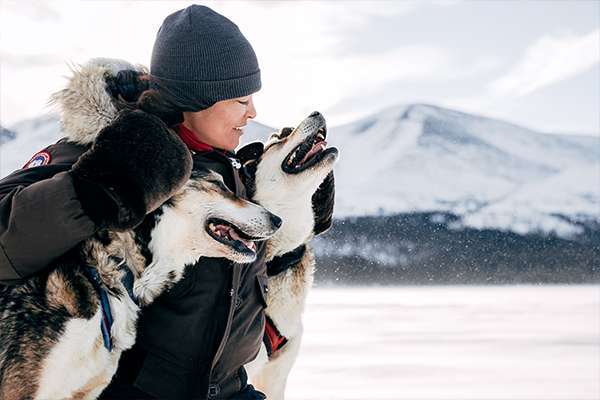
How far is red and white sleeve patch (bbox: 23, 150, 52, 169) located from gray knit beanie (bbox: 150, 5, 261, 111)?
334mm

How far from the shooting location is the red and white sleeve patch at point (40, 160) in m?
1.93

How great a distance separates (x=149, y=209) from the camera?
5.70 ft

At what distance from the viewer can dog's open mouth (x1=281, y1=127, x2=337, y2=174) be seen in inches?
109

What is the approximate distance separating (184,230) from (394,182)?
2516 cm

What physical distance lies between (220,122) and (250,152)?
26.2 inches

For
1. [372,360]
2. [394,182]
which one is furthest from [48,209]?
[394,182]

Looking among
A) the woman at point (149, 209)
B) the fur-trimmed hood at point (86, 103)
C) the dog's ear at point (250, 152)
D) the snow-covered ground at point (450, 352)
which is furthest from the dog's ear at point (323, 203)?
the snow-covered ground at point (450, 352)

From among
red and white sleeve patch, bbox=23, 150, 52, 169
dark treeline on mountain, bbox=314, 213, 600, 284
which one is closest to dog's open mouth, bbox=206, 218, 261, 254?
red and white sleeve patch, bbox=23, 150, 52, 169

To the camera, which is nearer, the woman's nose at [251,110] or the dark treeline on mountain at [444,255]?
the woman's nose at [251,110]

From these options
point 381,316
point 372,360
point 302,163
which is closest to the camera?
point 302,163

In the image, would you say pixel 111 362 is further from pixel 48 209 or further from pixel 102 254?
pixel 48 209

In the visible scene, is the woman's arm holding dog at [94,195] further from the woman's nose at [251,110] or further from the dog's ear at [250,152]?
the dog's ear at [250,152]

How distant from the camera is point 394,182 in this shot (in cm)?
2697

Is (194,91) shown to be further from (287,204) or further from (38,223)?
(287,204)
